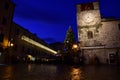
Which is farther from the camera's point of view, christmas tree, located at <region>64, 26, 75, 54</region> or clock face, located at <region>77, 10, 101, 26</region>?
christmas tree, located at <region>64, 26, 75, 54</region>

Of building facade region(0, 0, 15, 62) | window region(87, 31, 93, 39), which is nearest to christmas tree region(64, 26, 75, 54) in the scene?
window region(87, 31, 93, 39)

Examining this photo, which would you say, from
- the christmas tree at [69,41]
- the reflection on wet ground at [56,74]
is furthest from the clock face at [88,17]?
the reflection on wet ground at [56,74]

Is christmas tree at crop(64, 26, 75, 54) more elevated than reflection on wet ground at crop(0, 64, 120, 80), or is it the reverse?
christmas tree at crop(64, 26, 75, 54)

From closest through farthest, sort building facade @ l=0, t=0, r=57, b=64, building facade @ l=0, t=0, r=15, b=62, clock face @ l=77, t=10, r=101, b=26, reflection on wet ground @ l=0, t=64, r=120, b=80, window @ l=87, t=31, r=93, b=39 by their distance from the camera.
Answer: reflection on wet ground @ l=0, t=64, r=120, b=80
building facade @ l=0, t=0, r=15, b=62
building facade @ l=0, t=0, r=57, b=64
window @ l=87, t=31, r=93, b=39
clock face @ l=77, t=10, r=101, b=26

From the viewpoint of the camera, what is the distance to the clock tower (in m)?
32.9

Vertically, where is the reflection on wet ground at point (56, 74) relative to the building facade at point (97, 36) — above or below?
below

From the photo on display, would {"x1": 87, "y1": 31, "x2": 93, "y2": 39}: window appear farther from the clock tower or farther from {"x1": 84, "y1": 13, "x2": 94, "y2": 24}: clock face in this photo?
{"x1": 84, "y1": 13, "x2": 94, "y2": 24}: clock face

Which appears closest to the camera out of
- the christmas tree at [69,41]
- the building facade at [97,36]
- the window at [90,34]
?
the building facade at [97,36]

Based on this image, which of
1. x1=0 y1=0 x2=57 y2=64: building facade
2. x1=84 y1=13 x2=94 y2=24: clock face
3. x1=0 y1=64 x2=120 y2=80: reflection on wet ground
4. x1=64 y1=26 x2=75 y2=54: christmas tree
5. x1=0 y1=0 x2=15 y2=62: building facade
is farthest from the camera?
x1=64 y1=26 x2=75 y2=54: christmas tree

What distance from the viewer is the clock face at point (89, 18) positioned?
109ft

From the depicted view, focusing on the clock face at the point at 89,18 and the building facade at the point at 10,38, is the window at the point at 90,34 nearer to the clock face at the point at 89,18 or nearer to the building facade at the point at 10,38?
the clock face at the point at 89,18

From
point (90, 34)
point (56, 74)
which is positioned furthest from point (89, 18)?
point (56, 74)

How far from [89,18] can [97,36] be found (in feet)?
14.6

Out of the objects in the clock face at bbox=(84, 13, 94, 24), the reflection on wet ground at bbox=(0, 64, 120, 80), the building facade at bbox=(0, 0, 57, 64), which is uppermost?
the clock face at bbox=(84, 13, 94, 24)
